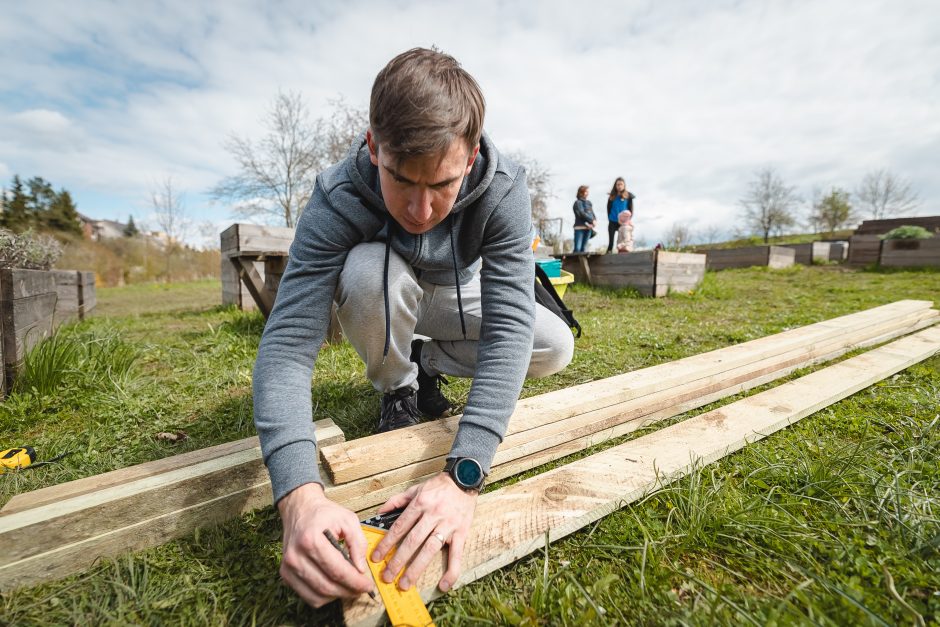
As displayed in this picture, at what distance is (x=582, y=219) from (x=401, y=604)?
9.25 meters

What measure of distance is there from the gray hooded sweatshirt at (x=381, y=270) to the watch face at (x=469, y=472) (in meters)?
0.02

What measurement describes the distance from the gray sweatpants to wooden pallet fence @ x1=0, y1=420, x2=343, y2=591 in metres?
0.37

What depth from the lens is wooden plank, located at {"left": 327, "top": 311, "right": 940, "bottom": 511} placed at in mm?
1351

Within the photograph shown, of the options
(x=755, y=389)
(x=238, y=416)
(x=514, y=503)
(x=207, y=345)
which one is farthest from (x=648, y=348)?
(x=207, y=345)

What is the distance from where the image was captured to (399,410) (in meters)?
1.81

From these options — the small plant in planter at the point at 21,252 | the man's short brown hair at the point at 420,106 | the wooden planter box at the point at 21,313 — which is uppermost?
the man's short brown hair at the point at 420,106

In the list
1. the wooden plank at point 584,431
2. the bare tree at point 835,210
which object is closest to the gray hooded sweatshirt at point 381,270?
the wooden plank at point 584,431

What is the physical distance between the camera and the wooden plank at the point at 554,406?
4.38ft

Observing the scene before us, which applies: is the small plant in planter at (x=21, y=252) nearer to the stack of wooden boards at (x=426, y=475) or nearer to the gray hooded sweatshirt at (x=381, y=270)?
the stack of wooden boards at (x=426, y=475)

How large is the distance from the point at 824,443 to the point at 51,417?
334 centimetres

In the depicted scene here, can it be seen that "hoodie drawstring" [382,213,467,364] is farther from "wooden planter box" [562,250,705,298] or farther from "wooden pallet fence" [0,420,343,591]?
"wooden planter box" [562,250,705,298]

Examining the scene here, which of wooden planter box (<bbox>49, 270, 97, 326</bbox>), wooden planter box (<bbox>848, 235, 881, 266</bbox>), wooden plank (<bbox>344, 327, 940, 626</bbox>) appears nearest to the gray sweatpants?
wooden plank (<bbox>344, 327, 940, 626</bbox>)

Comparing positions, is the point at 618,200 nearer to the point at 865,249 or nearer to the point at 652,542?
the point at 865,249

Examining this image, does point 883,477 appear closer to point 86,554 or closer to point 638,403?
point 638,403
